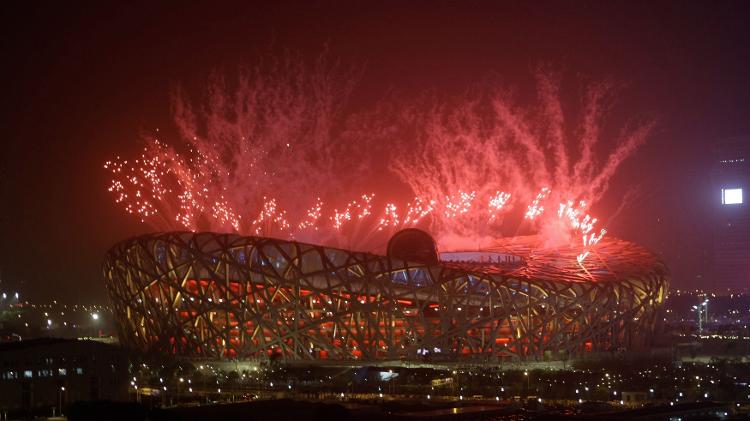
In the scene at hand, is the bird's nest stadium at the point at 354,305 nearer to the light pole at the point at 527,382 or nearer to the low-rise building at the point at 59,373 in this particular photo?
the light pole at the point at 527,382

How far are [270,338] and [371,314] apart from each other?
8.66 m

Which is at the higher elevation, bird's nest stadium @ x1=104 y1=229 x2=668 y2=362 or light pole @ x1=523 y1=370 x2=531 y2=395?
bird's nest stadium @ x1=104 y1=229 x2=668 y2=362

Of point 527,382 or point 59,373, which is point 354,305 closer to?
point 527,382

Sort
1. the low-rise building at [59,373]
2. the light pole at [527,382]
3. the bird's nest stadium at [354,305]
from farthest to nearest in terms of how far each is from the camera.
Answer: the bird's nest stadium at [354,305] < the light pole at [527,382] < the low-rise building at [59,373]

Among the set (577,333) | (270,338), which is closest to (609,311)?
(577,333)

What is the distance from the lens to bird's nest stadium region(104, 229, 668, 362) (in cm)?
8306

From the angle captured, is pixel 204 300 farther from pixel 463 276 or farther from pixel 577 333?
pixel 577 333

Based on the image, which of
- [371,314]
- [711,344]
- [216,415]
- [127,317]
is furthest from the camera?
[711,344]

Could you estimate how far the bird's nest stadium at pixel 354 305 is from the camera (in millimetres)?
83062

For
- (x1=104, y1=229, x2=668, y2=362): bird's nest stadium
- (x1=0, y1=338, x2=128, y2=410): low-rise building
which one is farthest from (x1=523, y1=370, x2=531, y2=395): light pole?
(x1=0, y1=338, x2=128, y2=410): low-rise building

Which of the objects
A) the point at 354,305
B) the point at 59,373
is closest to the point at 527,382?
the point at 354,305

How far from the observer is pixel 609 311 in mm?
87375

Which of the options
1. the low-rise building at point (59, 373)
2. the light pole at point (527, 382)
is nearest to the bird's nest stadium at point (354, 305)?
the light pole at point (527, 382)

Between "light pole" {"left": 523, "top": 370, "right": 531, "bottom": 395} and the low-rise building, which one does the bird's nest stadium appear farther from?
the low-rise building
